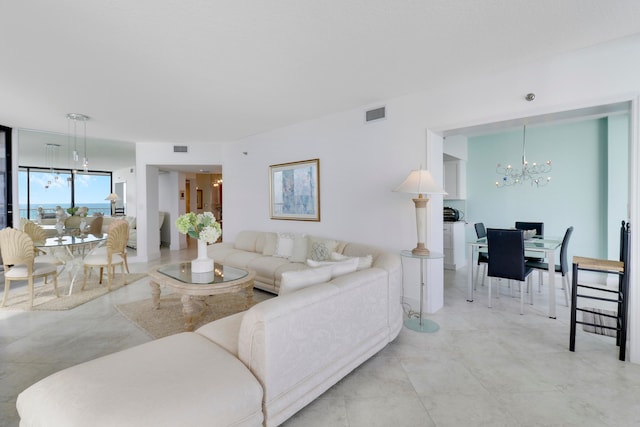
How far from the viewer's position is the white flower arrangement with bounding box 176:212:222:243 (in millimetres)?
Answer: 3260

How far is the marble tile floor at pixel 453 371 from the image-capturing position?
179 centimetres

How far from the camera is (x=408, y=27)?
221cm

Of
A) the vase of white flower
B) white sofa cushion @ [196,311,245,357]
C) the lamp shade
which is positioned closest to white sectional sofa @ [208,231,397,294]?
the lamp shade

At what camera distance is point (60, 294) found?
4184 mm

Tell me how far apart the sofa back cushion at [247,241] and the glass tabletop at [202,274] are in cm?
141

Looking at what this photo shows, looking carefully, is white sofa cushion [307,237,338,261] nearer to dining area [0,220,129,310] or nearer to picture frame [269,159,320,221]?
picture frame [269,159,320,221]

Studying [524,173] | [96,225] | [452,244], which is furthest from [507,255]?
[96,225]

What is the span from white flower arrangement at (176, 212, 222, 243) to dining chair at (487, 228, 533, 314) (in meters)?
3.34

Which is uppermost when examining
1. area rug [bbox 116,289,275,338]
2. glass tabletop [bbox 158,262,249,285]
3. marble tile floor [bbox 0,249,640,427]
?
glass tabletop [bbox 158,262,249,285]

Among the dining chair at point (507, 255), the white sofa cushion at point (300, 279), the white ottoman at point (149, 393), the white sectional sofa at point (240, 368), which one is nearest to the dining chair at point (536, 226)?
the dining chair at point (507, 255)

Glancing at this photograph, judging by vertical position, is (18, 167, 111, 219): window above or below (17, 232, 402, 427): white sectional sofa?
above

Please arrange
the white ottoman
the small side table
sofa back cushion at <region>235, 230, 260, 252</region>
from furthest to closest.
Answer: sofa back cushion at <region>235, 230, 260, 252</region> < the small side table < the white ottoman

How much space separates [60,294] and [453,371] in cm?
511

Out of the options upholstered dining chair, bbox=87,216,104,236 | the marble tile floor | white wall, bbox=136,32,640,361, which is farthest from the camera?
upholstered dining chair, bbox=87,216,104,236
